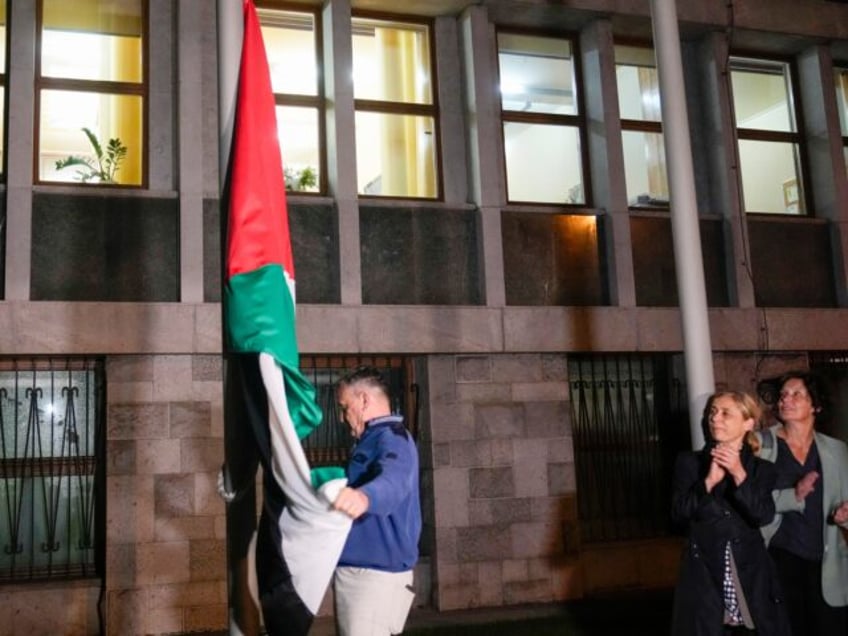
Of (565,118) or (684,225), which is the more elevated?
(565,118)

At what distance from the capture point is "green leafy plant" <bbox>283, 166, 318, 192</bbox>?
10422 millimetres

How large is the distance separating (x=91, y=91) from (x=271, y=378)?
624 cm

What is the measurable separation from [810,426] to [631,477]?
5467 millimetres

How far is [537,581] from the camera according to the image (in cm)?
1019

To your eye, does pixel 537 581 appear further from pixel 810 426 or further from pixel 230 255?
pixel 230 255

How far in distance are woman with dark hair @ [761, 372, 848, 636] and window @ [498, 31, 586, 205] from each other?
6.00 meters

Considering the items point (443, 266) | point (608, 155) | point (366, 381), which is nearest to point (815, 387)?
point (366, 381)

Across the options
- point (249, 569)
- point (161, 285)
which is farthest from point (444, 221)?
point (249, 569)

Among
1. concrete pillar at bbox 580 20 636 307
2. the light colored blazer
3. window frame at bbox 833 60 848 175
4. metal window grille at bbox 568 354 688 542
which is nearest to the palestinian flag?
the light colored blazer

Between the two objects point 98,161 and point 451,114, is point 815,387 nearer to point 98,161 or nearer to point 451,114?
point 451,114

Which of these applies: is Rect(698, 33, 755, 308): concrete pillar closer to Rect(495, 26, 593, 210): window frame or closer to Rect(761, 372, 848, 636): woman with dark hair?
Rect(495, 26, 593, 210): window frame

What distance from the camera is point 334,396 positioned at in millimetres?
9984

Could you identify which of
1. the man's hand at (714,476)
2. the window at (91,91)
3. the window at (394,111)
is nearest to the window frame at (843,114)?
the window at (394,111)

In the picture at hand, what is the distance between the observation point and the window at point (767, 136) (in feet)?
40.6
